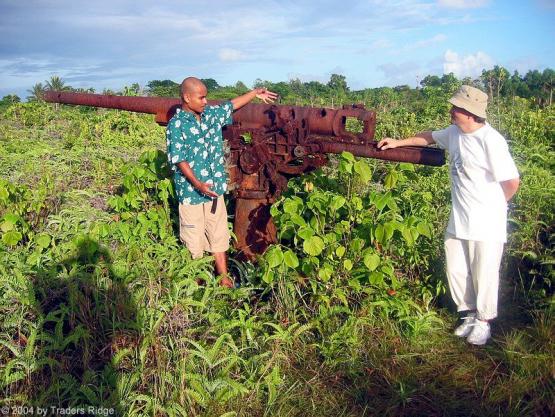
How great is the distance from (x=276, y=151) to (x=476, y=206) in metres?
1.58

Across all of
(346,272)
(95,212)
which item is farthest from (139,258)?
(346,272)

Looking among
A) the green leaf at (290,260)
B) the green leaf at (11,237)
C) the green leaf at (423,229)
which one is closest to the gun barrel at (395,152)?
the green leaf at (423,229)

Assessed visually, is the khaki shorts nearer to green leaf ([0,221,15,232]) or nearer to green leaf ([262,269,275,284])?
green leaf ([262,269,275,284])

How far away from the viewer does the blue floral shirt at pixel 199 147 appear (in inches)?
141

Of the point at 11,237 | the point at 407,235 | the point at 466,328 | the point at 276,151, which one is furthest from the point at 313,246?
the point at 11,237

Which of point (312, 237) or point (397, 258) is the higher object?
point (312, 237)

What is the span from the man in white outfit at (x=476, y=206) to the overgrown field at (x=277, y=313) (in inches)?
8.8

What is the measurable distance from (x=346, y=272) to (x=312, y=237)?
0.40 metres

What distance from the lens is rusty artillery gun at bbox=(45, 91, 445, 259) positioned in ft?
12.2

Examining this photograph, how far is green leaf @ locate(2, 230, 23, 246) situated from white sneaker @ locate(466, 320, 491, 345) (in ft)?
11.3

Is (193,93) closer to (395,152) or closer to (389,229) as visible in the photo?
(395,152)

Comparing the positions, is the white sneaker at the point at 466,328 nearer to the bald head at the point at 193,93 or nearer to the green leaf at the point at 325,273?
the green leaf at the point at 325,273

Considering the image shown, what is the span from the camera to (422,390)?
2863 millimetres

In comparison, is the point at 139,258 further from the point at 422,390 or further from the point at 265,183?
the point at 422,390
